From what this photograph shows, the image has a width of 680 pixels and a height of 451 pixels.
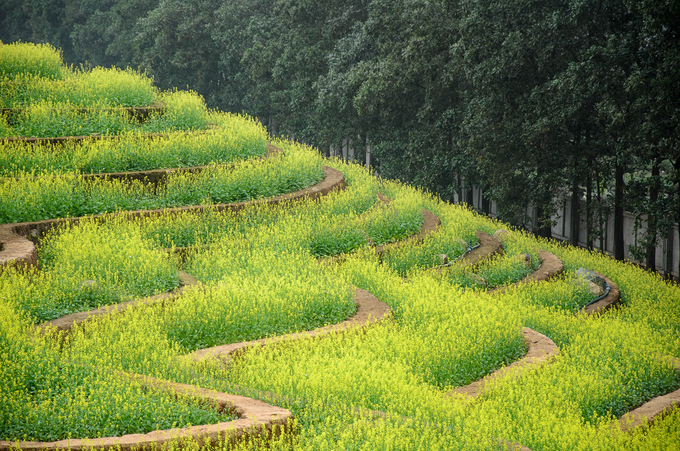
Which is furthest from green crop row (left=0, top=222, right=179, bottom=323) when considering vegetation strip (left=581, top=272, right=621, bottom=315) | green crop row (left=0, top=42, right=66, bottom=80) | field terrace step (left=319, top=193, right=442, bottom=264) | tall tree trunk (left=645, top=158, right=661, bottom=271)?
tall tree trunk (left=645, top=158, right=661, bottom=271)

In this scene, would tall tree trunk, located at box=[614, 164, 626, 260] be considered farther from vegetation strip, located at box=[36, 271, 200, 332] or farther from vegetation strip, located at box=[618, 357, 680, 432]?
vegetation strip, located at box=[36, 271, 200, 332]

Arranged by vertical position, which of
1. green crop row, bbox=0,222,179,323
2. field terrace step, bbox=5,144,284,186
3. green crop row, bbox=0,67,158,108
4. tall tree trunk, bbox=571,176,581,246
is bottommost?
tall tree trunk, bbox=571,176,581,246

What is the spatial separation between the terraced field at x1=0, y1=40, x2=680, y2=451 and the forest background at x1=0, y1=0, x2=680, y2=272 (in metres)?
2.59

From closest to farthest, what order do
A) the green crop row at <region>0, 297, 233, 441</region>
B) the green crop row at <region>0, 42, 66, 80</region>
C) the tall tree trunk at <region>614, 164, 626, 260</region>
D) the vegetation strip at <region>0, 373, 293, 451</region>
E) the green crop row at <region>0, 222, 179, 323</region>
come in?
1. the vegetation strip at <region>0, 373, 293, 451</region>
2. the green crop row at <region>0, 297, 233, 441</region>
3. the green crop row at <region>0, 222, 179, 323</region>
4. the tall tree trunk at <region>614, 164, 626, 260</region>
5. the green crop row at <region>0, 42, 66, 80</region>

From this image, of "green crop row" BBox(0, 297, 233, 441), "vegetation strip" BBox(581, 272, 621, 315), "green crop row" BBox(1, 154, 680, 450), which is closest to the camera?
"green crop row" BBox(0, 297, 233, 441)

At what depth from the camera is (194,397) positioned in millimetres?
5770

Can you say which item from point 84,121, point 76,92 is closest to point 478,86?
point 84,121

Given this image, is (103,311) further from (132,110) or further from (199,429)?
(132,110)

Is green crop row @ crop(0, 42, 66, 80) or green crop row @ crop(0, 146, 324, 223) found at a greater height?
green crop row @ crop(0, 42, 66, 80)

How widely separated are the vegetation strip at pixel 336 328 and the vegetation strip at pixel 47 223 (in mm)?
3076

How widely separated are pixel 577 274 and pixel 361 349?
6522 millimetres

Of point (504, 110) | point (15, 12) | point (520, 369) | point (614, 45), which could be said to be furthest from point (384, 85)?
point (15, 12)

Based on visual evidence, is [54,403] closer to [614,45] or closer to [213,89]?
[614,45]

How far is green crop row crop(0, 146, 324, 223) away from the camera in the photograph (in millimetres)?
10539
